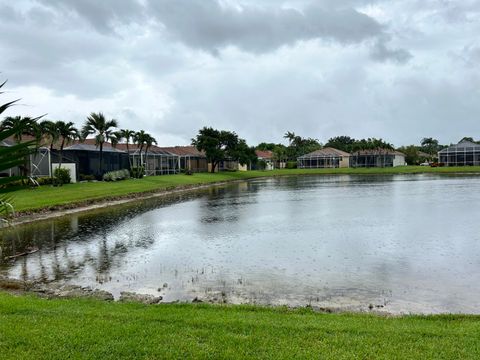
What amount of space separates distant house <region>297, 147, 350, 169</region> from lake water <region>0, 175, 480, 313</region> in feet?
259

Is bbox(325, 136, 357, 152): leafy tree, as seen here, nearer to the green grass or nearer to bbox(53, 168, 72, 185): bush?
bbox(53, 168, 72, 185): bush

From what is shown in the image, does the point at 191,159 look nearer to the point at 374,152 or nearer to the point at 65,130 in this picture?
the point at 65,130

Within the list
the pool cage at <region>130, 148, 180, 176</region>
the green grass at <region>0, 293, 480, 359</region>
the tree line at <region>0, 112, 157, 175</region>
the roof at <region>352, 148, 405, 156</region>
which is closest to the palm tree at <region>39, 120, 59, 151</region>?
the tree line at <region>0, 112, 157, 175</region>

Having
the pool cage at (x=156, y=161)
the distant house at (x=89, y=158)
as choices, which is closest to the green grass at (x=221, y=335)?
the distant house at (x=89, y=158)

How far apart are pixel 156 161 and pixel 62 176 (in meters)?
26.0

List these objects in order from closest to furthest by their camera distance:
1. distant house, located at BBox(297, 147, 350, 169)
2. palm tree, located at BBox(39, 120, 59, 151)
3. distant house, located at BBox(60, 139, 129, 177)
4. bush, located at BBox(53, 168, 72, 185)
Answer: palm tree, located at BBox(39, 120, 59, 151), bush, located at BBox(53, 168, 72, 185), distant house, located at BBox(60, 139, 129, 177), distant house, located at BBox(297, 147, 350, 169)

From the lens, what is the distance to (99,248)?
1730 centimetres

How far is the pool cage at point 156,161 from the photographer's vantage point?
208 feet

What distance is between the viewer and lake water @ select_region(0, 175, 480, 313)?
1073 centimetres

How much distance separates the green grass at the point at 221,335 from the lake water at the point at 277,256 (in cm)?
252

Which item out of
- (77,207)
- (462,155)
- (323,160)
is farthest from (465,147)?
(77,207)

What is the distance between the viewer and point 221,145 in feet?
261

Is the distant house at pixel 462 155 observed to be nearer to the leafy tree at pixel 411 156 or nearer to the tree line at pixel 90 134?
the leafy tree at pixel 411 156

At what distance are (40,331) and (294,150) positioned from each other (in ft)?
375
